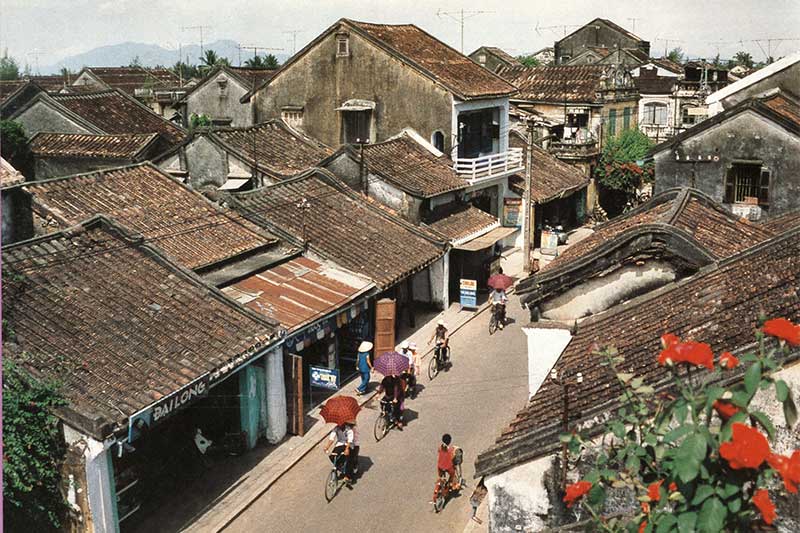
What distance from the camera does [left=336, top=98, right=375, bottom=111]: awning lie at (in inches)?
1404

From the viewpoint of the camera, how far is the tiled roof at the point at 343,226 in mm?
24578

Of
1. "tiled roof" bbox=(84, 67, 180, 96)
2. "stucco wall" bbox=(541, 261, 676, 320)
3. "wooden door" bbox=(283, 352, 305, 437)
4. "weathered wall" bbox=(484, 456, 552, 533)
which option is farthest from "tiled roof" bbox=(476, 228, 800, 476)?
"tiled roof" bbox=(84, 67, 180, 96)

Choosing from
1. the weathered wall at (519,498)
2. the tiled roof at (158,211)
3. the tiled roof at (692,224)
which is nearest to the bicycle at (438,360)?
the tiled roof at (158,211)

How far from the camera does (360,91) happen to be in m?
36.0

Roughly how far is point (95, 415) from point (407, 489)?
666 cm

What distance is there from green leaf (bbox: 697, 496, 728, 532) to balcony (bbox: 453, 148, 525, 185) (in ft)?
96.3

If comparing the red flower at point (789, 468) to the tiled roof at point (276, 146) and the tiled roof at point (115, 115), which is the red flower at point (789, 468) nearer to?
the tiled roof at point (276, 146)

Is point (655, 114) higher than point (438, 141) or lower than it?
lower

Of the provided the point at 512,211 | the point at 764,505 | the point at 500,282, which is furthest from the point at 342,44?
the point at 764,505

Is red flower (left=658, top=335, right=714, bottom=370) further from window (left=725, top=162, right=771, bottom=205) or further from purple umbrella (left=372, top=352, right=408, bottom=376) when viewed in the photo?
window (left=725, top=162, right=771, bottom=205)

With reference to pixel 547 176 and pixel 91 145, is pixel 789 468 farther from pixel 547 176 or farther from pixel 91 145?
pixel 547 176

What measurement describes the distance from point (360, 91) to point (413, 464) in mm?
20974

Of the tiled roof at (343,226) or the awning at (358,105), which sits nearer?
the tiled roof at (343,226)

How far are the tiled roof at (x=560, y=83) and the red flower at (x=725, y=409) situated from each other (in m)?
45.8
